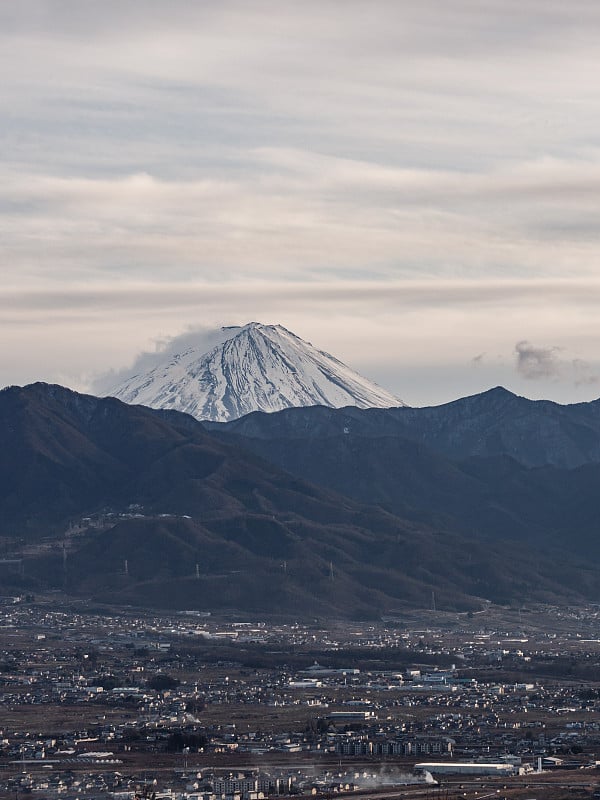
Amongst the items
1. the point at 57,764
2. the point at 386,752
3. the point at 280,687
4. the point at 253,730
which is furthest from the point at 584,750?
the point at 280,687

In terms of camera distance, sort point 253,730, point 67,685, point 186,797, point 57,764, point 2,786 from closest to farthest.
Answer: point 186,797 < point 2,786 < point 57,764 < point 253,730 < point 67,685

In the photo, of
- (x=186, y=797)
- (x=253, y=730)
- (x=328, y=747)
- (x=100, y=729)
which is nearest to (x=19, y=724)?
(x=100, y=729)

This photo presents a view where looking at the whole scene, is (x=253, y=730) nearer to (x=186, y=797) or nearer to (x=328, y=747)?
(x=328, y=747)

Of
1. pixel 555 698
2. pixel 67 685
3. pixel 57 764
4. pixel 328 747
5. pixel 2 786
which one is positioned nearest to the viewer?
pixel 2 786

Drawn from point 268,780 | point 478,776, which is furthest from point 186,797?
point 478,776

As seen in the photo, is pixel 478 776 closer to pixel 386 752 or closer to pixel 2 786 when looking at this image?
pixel 386 752

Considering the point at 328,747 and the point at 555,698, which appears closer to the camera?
the point at 328,747

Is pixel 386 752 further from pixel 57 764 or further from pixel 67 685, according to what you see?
pixel 67 685

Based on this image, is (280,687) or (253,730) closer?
(253,730)

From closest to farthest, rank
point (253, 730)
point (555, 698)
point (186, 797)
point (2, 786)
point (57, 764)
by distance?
point (186, 797), point (2, 786), point (57, 764), point (253, 730), point (555, 698)
